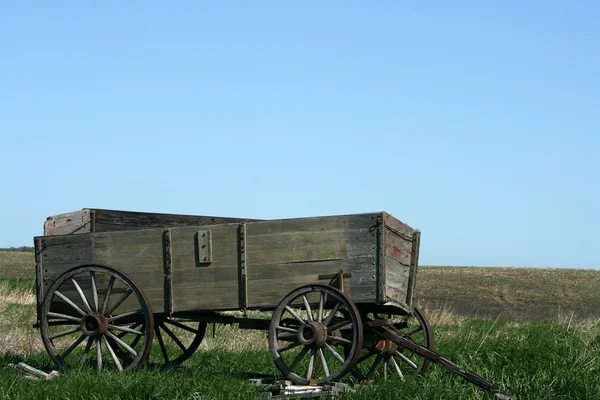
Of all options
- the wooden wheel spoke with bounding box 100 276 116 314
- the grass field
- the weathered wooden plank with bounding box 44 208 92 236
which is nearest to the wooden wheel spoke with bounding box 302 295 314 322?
the grass field

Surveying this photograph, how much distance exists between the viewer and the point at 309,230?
8.23 metres

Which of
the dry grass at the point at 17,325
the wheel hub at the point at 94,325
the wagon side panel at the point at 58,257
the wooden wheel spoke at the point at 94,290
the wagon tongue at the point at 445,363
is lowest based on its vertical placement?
the dry grass at the point at 17,325

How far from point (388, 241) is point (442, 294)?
71.4 feet

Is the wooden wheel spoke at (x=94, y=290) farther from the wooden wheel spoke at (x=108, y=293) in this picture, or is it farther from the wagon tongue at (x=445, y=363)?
the wagon tongue at (x=445, y=363)

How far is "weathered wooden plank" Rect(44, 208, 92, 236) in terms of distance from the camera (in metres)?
10.5

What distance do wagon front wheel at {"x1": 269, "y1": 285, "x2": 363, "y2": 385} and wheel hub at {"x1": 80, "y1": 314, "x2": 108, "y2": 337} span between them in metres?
1.92

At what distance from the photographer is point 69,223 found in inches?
418

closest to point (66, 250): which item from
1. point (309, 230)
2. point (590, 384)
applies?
point (309, 230)

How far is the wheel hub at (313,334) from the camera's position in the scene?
307 inches

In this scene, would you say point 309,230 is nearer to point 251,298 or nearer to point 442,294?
point 251,298

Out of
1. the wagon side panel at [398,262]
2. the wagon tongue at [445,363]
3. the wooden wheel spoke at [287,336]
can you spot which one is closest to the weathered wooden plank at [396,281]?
the wagon side panel at [398,262]

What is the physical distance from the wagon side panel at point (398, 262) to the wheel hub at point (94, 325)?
117 inches

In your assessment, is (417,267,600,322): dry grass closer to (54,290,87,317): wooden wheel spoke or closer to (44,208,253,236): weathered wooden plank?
(44,208,253,236): weathered wooden plank

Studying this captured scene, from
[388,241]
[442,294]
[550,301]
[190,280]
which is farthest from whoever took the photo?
[442,294]
